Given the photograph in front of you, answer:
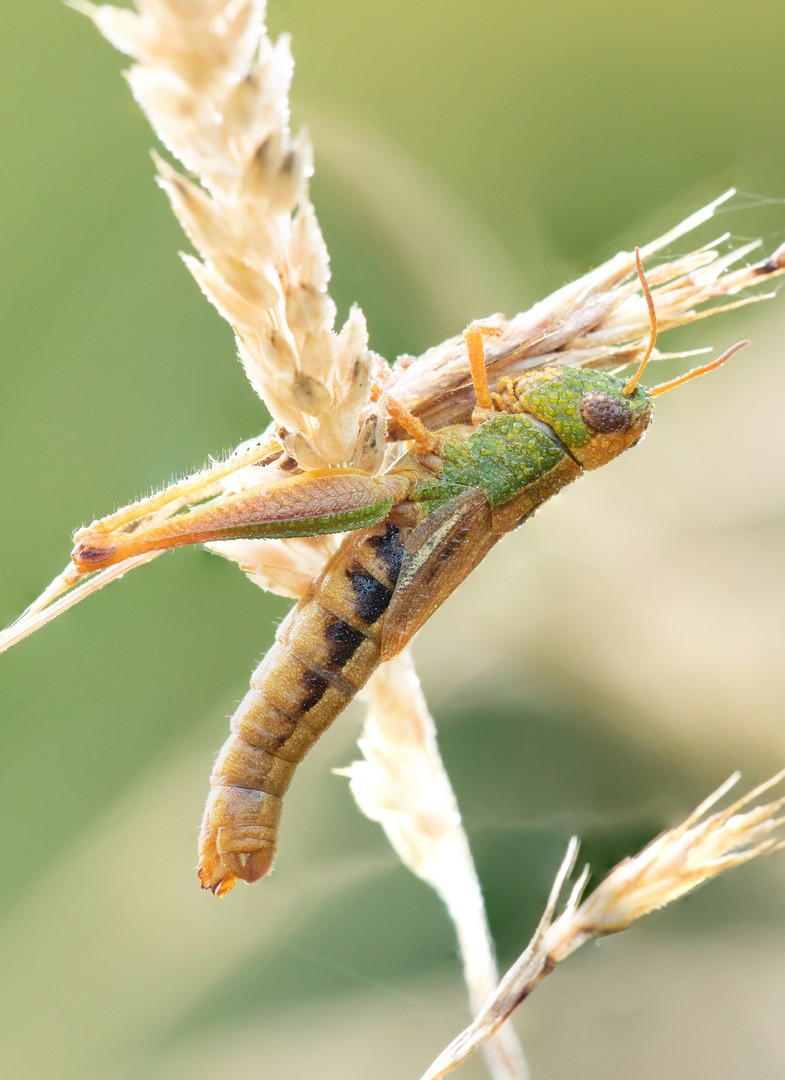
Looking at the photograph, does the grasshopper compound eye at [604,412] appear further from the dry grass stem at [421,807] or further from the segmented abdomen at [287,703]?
the dry grass stem at [421,807]

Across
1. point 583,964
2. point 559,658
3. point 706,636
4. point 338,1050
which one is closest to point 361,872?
point 338,1050

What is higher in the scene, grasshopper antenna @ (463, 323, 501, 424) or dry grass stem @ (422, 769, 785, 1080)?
grasshopper antenna @ (463, 323, 501, 424)

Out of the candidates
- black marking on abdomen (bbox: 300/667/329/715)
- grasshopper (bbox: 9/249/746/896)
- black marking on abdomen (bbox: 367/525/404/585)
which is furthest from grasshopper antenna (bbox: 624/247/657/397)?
black marking on abdomen (bbox: 300/667/329/715)

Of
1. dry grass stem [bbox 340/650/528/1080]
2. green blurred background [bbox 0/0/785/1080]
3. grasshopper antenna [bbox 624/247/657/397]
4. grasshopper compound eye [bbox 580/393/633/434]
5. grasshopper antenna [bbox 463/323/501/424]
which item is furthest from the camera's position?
green blurred background [bbox 0/0/785/1080]

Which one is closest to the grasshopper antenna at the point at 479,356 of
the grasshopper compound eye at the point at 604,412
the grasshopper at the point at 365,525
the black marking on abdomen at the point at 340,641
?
the grasshopper at the point at 365,525

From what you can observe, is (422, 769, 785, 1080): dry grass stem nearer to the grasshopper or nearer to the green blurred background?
the grasshopper

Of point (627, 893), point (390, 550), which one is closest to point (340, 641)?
point (390, 550)

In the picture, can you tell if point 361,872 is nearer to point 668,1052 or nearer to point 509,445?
point 668,1052
